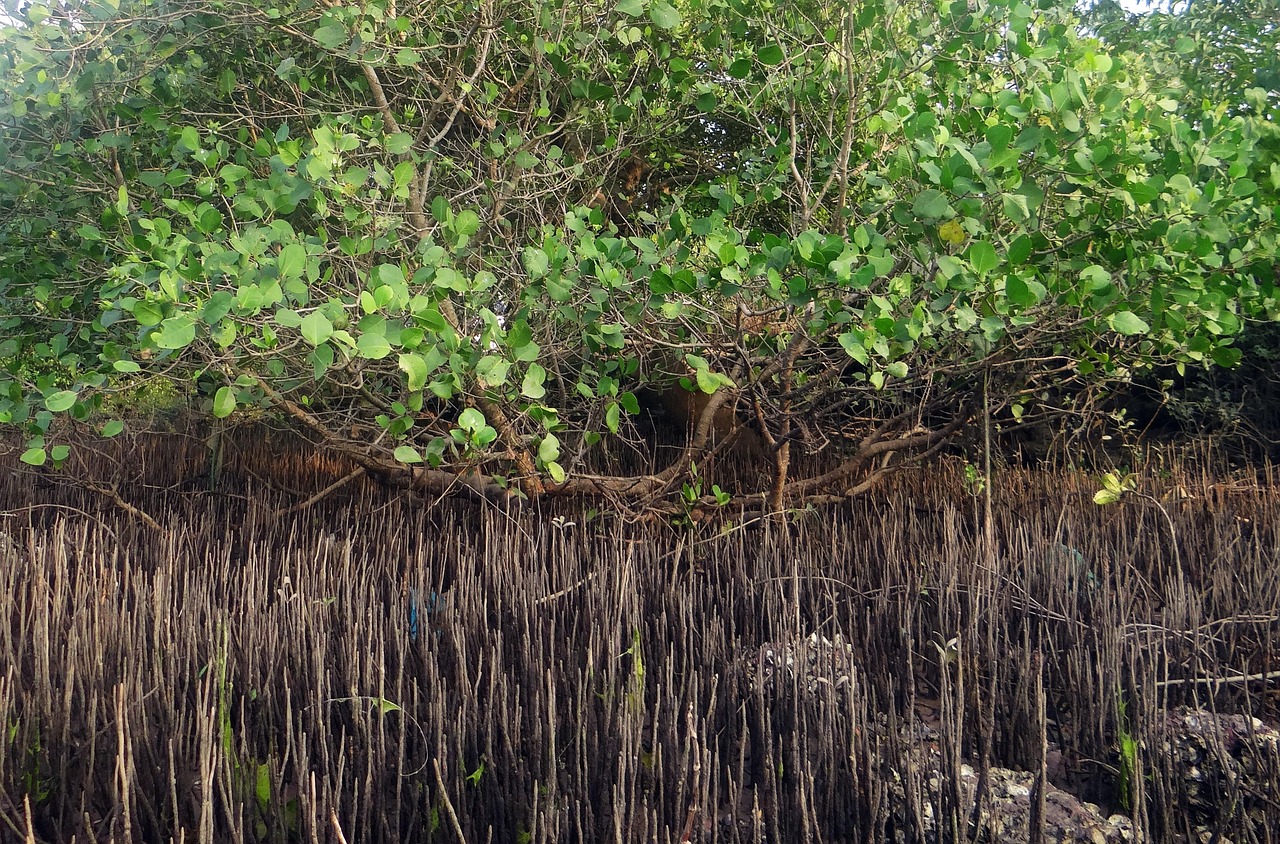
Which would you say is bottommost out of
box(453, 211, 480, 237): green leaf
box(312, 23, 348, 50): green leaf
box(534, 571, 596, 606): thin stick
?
box(534, 571, 596, 606): thin stick

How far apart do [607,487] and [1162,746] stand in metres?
2.30

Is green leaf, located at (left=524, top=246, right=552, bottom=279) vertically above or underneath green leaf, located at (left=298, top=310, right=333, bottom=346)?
above

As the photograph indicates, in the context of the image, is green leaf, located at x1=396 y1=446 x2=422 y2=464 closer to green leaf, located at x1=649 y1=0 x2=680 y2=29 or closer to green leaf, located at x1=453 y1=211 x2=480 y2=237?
green leaf, located at x1=453 y1=211 x2=480 y2=237

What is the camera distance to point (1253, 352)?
513cm

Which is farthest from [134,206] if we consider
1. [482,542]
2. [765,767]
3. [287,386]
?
[765,767]

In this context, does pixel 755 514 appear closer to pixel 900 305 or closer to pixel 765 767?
pixel 900 305

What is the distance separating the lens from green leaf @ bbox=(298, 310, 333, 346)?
2.09m

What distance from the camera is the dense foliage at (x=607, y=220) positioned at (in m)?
2.47

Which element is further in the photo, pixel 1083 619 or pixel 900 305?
pixel 900 305

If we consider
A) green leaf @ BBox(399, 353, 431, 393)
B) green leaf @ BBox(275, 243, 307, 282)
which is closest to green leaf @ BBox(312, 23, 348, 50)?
green leaf @ BBox(275, 243, 307, 282)

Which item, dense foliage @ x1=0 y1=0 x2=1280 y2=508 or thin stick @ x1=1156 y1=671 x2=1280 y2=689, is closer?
thin stick @ x1=1156 y1=671 x2=1280 y2=689

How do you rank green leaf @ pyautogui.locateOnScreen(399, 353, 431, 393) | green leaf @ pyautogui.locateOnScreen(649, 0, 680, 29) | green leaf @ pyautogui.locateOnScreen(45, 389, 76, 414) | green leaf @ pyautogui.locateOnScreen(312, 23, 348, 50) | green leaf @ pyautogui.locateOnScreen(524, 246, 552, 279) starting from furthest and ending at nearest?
green leaf @ pyautogui.locateOnScreen(649, 0, 680, 29), green leaf @ pyautogui.locateOnScreen(312, 23, 348, 50), green leaf @ pyautogui.locateOnScreen(524, 246, 552, 279), green leaf @ pyautogui.locateOnScreen(45, 389, 76, 414), green leaf @ pyautogui.locateOnScreen(399, 353, 431, 393)

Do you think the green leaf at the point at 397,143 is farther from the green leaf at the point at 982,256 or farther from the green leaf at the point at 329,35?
the green leaf at the point at 982,256

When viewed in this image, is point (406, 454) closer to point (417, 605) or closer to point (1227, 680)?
point (417, 605)
